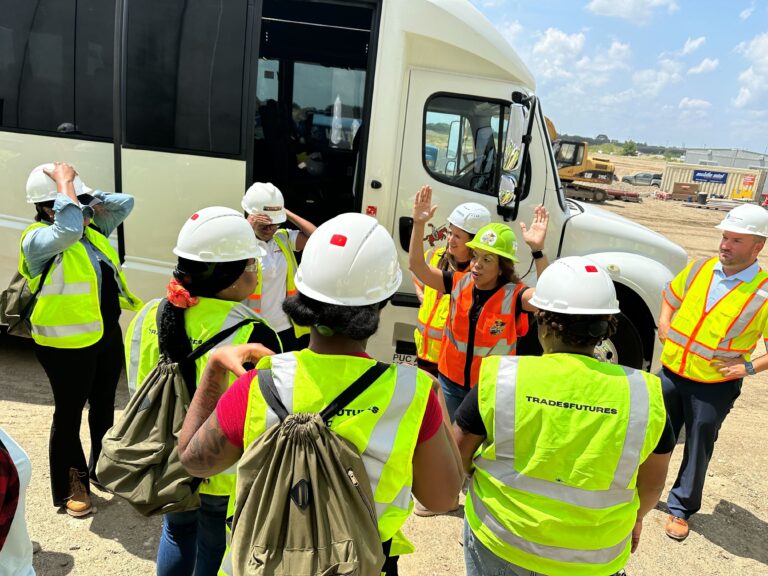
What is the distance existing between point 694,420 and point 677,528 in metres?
0.68

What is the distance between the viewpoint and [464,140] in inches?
177

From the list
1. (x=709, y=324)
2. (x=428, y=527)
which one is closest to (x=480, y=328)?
(x=428, y=527)

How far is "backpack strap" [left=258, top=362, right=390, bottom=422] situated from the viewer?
1.33m

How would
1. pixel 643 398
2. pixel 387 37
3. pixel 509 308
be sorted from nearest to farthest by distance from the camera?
pixel 643 398 → pixel 509 308 → pixel 387 37

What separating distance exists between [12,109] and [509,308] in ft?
13.4

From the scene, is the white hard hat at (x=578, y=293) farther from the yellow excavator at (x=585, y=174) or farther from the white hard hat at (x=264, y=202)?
the yellow excavator at (x=585, y=174)

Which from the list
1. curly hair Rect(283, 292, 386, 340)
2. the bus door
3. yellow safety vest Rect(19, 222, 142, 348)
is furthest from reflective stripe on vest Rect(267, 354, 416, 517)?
the bus door

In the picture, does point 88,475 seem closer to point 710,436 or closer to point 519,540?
point 519,540

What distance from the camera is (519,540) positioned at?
1.77 meters

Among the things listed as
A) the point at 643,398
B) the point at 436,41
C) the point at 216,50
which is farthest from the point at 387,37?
the point at 643,398

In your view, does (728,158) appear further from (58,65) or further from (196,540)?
(196,540)

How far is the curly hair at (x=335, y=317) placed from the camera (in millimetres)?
1408

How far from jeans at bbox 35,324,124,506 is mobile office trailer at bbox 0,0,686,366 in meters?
1.38

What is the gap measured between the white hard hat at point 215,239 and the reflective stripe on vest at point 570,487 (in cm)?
98
